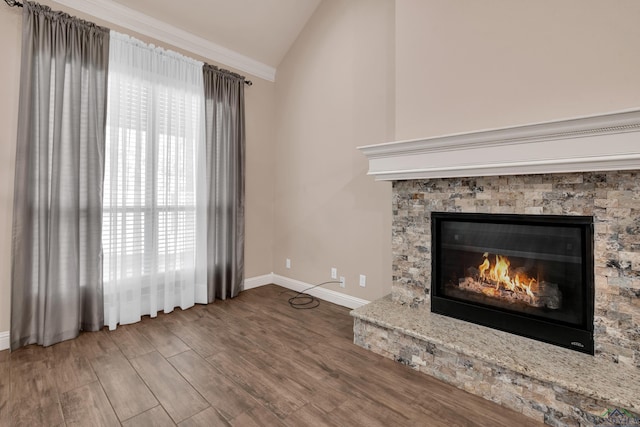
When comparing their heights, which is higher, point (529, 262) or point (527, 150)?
point (527, 150)

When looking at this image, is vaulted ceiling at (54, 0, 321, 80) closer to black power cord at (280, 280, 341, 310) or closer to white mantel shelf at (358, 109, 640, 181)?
white mantel shelf at (358, 109, 640, 181)

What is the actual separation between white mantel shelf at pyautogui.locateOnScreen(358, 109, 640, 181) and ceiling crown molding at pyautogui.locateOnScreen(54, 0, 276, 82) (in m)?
2.40

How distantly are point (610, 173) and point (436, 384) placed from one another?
1.60m

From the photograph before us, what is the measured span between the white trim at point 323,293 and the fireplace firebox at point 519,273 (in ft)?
3.29

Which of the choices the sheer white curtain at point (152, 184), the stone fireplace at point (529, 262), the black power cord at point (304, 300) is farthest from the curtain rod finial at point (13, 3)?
the black power cord at point (304, 300)

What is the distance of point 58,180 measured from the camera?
96.3 inches

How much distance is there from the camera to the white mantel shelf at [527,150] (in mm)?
1549

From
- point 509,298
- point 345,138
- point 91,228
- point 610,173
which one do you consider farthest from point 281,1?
point 509,298

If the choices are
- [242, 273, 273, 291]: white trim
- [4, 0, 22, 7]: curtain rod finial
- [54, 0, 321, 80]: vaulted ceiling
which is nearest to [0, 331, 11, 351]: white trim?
[242, 273, 273, 291]: white trim

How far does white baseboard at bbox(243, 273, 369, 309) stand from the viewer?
323 cm

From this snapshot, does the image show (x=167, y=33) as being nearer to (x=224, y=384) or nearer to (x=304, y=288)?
(x=304, y=288)

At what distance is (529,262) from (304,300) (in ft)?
7.42

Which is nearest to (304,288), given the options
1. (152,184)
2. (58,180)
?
(152,184)

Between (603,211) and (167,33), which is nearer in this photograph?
(603,211)
